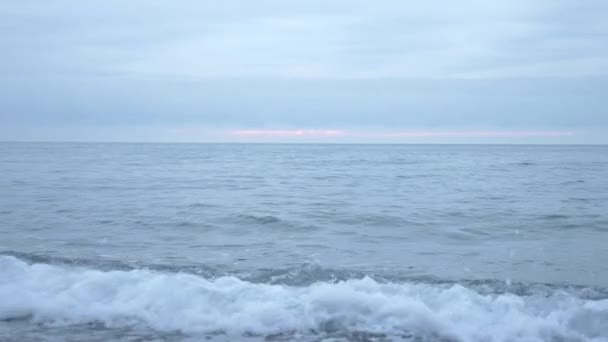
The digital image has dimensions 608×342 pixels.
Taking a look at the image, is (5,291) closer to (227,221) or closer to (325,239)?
(325,239)

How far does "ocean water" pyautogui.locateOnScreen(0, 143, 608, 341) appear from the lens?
732 cm

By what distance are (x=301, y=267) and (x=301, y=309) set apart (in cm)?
299

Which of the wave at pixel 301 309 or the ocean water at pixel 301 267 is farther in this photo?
the ocean water at pixel 301 267

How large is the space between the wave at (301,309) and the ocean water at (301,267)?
26mm

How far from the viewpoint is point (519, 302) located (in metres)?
8.12

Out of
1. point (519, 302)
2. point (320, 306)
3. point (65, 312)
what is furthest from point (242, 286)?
point (519, 302)

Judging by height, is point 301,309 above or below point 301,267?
above

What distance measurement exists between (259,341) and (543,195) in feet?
65.9

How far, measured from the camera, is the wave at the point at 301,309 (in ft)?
23.6

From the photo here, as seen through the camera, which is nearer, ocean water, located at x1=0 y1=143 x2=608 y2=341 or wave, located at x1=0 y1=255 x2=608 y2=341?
wave, located at x1=0 y1=255 x2=608 y2=341

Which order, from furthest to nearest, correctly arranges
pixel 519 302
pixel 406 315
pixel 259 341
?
pixel 519 302
pixel 406 315
pixel 259 341

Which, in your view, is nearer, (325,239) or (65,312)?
(65,312)

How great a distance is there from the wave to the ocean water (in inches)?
1.0

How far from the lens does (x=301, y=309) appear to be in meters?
7.80
